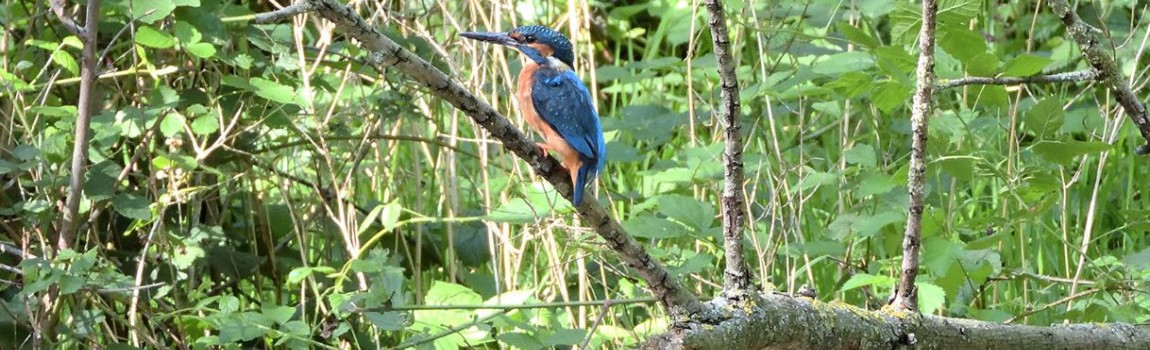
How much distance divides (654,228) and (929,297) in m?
0.60

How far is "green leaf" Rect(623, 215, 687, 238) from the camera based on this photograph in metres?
2.79

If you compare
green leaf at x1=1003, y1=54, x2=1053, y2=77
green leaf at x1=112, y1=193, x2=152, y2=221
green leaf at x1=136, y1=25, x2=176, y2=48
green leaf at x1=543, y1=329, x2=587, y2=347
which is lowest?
green leaf at x1=543, y1=329, x2=587, y2=347

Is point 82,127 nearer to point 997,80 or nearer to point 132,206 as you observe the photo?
point 132,206

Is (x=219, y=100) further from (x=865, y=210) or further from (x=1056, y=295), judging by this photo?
(x=1056, y=295)

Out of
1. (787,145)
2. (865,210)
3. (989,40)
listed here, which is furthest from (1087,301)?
(989,40)

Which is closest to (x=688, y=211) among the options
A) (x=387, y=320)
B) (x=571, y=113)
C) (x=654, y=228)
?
(x=654, y=228)

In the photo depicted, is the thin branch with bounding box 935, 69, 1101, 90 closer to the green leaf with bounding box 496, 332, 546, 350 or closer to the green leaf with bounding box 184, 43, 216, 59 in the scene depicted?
the green leaf with bounding box 496, 332, 546, 350

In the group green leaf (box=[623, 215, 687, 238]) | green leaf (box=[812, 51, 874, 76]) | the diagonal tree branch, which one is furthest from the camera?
green leaf (box=[812, 51, 874, 76])

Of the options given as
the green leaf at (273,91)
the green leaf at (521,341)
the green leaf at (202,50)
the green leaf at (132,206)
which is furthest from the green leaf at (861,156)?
the green leaf at (132,206)

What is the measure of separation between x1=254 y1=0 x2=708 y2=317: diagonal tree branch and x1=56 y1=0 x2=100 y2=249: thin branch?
1.11m

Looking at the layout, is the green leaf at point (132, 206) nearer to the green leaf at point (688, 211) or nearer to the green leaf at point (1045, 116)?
the green leaf at point (688, 211)

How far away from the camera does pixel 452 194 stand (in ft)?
11.8

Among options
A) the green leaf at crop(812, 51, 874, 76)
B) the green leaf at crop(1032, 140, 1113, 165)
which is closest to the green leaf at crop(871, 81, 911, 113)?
the green leaf at crop(1032, 140, 1113, 165)

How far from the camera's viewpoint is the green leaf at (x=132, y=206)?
2.97 metres
